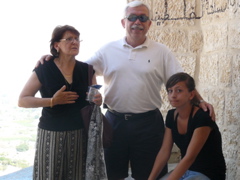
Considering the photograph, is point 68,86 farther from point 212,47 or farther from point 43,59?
point 212,47

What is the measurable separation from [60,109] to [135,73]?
623 millimetres

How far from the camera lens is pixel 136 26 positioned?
2537mm

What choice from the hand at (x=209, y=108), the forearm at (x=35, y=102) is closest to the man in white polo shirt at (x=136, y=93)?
the hand at (x=209, y=108)

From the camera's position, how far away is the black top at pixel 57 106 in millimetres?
2236

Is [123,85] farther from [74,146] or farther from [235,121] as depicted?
[235,121]

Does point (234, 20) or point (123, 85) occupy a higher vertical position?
point (234, 20)

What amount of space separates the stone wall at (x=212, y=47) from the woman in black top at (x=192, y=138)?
69 centimetres

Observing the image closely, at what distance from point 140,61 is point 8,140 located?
9.06 ft

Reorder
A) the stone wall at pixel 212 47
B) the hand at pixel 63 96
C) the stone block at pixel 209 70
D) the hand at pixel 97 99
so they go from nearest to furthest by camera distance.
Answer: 1. the hand at pixel 63 96
2. the hand at pixel 97 99
3. the stone wall at pixel 212 47
4. the stone block at pixel 209 70

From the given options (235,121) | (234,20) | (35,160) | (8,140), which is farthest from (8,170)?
(234,20)

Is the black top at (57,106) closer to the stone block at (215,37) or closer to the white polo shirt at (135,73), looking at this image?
the white polo shirt at (135,73)

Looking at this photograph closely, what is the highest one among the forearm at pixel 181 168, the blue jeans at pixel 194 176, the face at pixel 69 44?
the face at pixel 69 44

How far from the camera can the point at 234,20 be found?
2.84m

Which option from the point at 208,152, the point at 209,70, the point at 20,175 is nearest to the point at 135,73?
the point at 208,152
